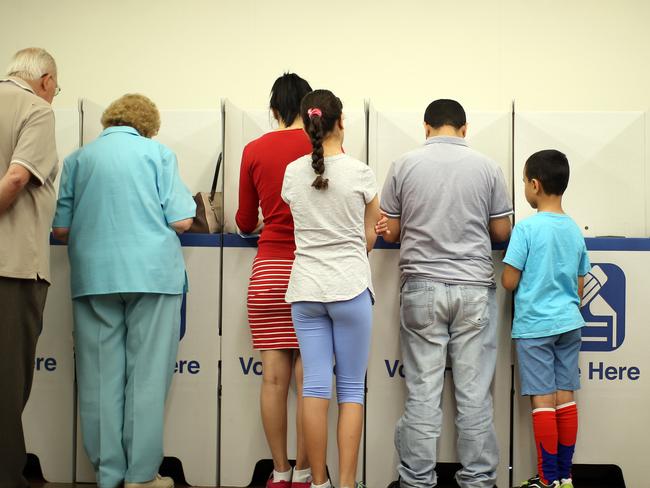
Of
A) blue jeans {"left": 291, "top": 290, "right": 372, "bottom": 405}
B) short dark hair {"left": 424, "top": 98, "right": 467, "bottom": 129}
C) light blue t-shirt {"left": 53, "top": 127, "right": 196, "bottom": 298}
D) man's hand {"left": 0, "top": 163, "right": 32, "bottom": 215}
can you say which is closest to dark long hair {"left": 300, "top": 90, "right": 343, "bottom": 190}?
blue jeans {"left": 291, "top": 290, "right": 372, "bottom": 405}

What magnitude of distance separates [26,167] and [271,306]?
0.92 meters

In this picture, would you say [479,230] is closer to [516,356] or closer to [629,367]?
[516,356]

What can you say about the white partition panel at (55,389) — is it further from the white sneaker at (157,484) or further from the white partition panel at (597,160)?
the white partition panel at (597,160)

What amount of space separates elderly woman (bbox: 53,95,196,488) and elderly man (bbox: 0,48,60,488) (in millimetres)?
210

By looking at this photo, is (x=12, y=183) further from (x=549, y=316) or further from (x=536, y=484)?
(x=536, y=484)

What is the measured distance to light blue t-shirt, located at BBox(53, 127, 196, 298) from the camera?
262 cm

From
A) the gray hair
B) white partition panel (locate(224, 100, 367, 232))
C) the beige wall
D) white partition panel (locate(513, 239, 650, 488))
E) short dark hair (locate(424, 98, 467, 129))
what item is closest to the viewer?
the gray hair

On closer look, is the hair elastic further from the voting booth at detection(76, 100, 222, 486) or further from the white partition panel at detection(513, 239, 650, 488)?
the white partition panel at detection(513, 239, 650, 488)

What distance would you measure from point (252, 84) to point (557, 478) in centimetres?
267

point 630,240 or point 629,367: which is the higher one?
point 630,240

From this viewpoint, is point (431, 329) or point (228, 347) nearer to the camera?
point (431, 329)

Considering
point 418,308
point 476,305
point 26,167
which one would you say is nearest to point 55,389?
point 26,167

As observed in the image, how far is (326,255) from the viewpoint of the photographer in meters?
2.32

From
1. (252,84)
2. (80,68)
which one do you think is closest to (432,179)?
(252,84)
